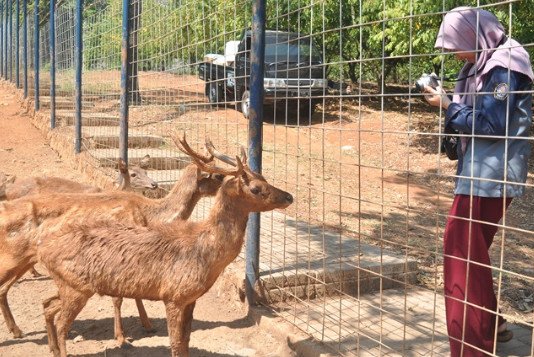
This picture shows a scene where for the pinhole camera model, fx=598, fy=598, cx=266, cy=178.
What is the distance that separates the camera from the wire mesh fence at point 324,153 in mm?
3359

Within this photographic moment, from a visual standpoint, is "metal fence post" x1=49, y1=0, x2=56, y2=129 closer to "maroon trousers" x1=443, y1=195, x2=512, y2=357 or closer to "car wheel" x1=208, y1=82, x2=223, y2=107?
"car wheel" x1=208, y1=82, x2=223, y2=107

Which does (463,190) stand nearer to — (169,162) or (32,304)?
(32,304)

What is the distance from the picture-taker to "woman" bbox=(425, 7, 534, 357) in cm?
302

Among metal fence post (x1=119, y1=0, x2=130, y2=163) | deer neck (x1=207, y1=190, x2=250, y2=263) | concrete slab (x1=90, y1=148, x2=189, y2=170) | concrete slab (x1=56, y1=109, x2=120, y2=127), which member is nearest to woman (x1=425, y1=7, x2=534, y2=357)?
deer neck (x1=207, y1=190, x2=250, y2=263)

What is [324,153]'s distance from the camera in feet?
19.5

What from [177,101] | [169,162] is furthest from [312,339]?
[169,162]

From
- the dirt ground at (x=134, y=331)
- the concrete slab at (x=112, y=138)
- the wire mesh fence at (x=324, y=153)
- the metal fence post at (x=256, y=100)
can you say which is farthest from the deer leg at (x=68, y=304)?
the concrete slab at (x=112, y=138)

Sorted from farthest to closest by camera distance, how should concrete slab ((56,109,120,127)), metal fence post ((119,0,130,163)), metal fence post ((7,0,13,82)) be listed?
metal fence post ((7,0,13,82)) → concrete slab ((56,109,120,127)) → metal fence post ((119,0,130,163))

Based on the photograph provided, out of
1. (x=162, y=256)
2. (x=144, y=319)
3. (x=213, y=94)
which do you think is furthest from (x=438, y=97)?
(x=213, y=94)

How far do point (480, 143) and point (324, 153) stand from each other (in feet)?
9.14

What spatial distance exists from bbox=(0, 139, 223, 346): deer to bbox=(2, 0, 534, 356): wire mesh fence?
844 millimetres

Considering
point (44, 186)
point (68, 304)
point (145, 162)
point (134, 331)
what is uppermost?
point (145, 162)

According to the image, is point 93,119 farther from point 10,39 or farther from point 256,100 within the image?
point 10,39

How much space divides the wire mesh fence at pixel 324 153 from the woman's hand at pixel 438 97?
22 mm
